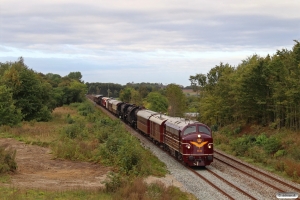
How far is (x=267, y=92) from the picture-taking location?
43625 mm

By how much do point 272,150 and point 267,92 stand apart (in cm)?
1004

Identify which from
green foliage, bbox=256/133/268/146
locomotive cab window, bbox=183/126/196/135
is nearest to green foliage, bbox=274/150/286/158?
green foliage, bbox=256/133/268/146

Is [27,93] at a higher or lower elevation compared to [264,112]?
higher

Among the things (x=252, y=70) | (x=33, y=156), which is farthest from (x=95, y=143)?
(x=252, y=70)

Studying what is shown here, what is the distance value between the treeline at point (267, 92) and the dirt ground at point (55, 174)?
18.8m

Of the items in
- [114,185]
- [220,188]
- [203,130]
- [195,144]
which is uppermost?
[203,130]

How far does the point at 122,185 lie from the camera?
60.0 ft

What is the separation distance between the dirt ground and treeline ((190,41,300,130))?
18.8m

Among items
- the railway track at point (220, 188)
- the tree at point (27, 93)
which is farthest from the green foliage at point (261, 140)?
the tree at point (27, 93)

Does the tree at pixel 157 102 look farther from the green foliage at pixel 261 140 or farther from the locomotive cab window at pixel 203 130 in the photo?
the locomotive cab window at pixel 203 130

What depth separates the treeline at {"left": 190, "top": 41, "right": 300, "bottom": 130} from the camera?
123 ft

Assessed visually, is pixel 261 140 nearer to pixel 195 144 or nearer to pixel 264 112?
pixel 264 112

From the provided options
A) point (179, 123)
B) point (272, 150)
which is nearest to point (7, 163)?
point (179, 123)

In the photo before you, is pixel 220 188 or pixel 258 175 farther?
pixel 258 175
